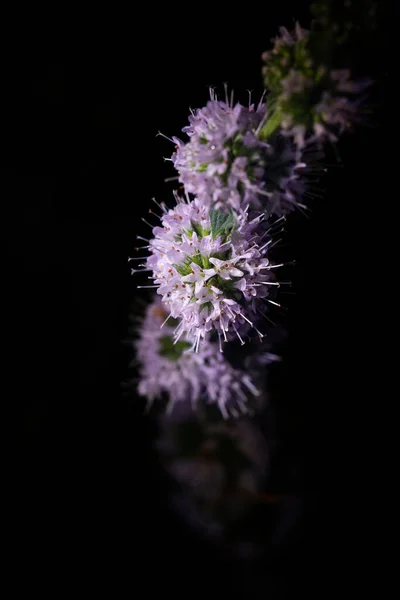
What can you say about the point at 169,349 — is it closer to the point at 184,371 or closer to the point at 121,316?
the point at 184,371

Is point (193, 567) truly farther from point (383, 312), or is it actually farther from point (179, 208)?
point (179, 208)

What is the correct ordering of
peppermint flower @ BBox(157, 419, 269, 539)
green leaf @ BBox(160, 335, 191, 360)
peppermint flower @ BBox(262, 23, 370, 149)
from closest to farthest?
peppermint flower @ BBox(262, 23, 370, 149) → green leaf @ BBox(160, 335, 191, 360) → peppermint flower @ BBox(157, 419, 269, 539)

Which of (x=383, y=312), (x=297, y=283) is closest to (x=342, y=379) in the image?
(x=383, y=312)

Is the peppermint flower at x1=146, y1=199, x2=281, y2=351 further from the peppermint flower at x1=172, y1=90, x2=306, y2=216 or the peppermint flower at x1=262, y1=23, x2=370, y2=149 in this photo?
the peppermint flower at x1=262, y1=23, x2=370, y2=149

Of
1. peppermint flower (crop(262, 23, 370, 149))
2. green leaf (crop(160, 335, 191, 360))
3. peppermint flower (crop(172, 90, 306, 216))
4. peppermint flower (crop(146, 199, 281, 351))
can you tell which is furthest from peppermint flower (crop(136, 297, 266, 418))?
peppermint flower (crop(262, 23, 370, 149))

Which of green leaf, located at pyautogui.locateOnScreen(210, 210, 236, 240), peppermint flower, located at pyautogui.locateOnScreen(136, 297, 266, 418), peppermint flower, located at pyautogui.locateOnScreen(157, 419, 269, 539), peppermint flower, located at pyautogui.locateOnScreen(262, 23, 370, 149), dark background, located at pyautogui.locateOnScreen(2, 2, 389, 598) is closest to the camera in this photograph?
peppermint flower, located at pyautogui.locateOnScreen(262, 23, 370, 149)

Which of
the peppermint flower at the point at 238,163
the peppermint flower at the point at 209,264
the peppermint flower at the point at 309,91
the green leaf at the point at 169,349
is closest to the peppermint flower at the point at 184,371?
the green leaf at the point at 169,349

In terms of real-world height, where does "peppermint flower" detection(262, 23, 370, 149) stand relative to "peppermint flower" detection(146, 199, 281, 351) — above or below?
above
